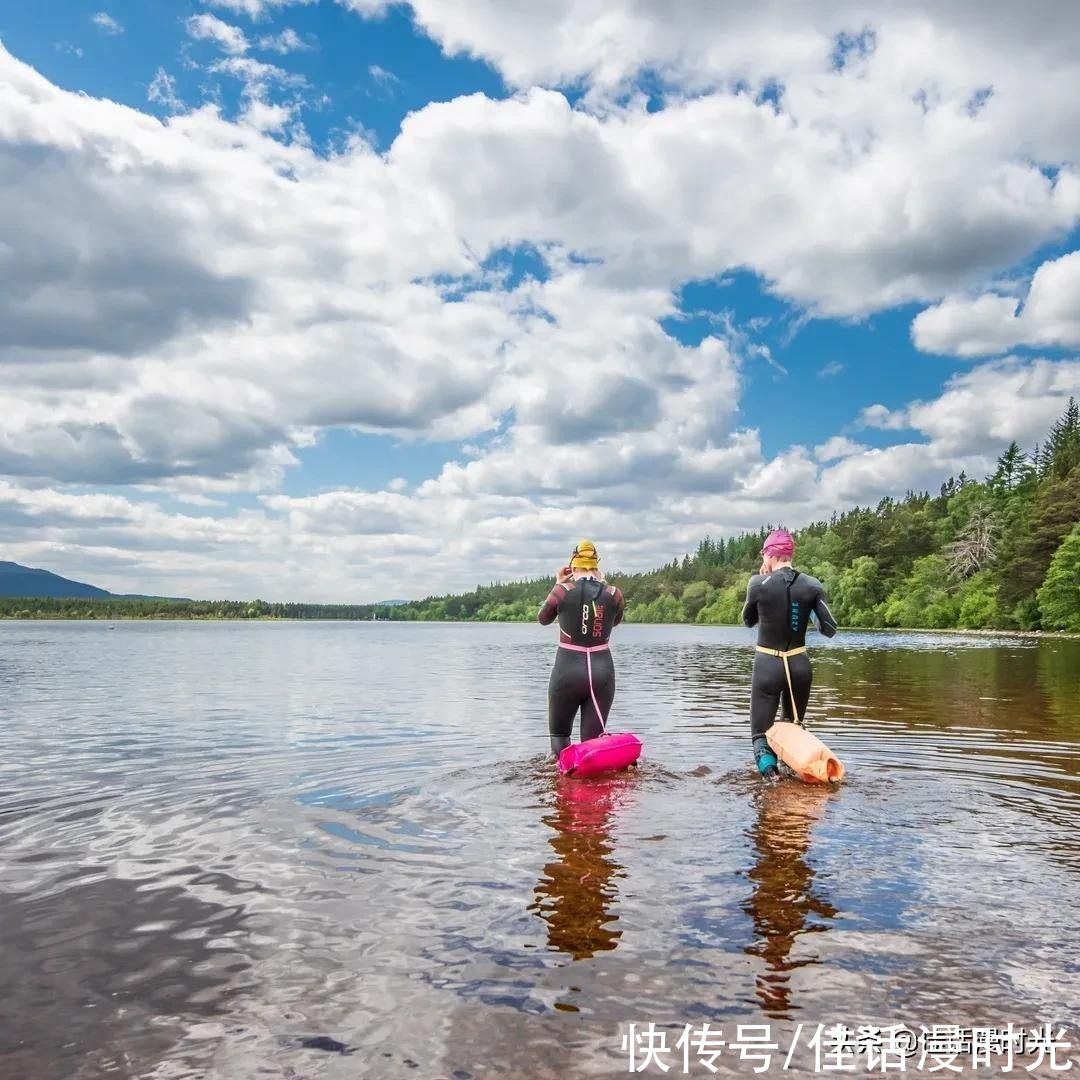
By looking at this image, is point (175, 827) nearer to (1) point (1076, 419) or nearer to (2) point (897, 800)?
(2) point (897, 800)

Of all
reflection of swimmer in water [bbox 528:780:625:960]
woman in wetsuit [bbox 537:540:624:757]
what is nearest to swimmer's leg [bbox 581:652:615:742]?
woman in wetsuit [bbox 537:540:624:757]

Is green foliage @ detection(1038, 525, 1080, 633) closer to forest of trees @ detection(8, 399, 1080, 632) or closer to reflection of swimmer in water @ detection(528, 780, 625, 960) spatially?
forest of trees @ detection(8, 399, 1080, 632)

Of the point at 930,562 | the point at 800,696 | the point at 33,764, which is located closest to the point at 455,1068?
the point at 800,696

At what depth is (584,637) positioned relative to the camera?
41.2ft

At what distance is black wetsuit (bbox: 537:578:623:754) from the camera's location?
12523 millimetres

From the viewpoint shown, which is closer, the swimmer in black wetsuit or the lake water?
the lake water

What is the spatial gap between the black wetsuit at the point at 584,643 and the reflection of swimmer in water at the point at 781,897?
3067 millimetres

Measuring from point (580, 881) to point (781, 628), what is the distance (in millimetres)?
6280

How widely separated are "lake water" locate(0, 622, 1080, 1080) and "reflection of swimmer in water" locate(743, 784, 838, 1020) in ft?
0.09

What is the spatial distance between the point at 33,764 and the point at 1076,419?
183601mm

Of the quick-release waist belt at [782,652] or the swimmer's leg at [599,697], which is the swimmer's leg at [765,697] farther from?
the swimmer's leg at [599,697]

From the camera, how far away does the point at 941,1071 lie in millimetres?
4223

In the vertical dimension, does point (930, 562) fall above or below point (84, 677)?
above

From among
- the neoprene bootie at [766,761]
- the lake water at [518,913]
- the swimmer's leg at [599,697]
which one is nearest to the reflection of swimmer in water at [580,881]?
the lake water at [518,913]
